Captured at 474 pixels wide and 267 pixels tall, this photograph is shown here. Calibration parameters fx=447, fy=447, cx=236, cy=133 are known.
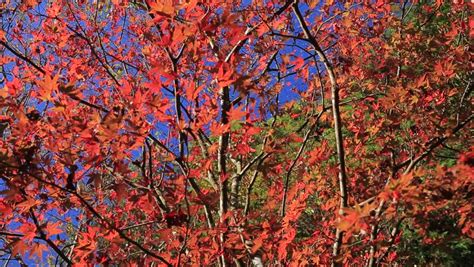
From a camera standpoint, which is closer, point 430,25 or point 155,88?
point 155,88

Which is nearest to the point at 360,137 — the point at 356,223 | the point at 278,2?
the point at 278,2

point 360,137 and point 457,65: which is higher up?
point 457,65

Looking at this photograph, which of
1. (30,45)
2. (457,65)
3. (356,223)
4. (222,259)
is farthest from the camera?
(30,45)

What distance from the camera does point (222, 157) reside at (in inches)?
160

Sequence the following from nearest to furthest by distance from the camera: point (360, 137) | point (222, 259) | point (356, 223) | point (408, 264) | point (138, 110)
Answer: point (356, 223), point (138, 110), point (222, 259), point (360, 137), point (408, 264)

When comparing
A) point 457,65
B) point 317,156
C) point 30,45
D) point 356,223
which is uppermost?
point 30,45

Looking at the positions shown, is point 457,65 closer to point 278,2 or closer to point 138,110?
point 278,2

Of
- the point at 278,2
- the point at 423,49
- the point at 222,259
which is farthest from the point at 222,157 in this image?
the point at 423,49

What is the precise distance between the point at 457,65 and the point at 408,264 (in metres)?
6.43

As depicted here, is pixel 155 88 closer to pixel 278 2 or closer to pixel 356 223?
pixel 356 223

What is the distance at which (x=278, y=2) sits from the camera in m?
5.15

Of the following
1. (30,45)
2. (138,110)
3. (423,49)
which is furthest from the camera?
(30,45)

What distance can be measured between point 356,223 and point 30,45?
6.72m

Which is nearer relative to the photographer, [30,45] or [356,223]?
[356,223]
